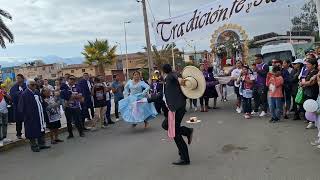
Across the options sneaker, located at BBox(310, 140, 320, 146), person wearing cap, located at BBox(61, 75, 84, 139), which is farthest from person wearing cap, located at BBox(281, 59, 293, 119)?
person wearing cap, located at BBox(61, 75, 84, 139)

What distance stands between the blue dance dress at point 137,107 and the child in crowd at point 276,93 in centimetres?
334

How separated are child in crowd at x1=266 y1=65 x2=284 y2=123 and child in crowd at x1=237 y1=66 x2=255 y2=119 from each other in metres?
1.25

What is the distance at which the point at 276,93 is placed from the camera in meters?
13.0

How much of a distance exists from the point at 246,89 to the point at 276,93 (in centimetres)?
157

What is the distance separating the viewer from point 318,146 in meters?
9.05

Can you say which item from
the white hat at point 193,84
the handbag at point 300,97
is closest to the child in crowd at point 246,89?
the handbag at point 300,97

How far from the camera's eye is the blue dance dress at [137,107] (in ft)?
43.9

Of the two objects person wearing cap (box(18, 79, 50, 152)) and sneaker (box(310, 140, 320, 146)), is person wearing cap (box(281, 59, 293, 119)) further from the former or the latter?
person wearing cap (box(18, 79, 50, 152))

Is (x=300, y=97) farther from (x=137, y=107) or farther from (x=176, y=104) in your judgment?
(x=176, y=104)

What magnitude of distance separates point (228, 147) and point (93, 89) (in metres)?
6.32

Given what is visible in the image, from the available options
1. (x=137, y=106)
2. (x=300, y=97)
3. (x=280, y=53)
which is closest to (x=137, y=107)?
(x=137, y=106)

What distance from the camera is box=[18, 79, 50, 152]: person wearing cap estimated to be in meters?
11.0

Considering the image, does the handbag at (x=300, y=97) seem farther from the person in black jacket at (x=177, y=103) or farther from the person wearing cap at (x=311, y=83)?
the person in black jacket at (x=177, y=103)

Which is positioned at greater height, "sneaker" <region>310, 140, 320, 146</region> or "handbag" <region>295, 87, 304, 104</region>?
"handbag" <region>295, 87, 304, 104</region>
